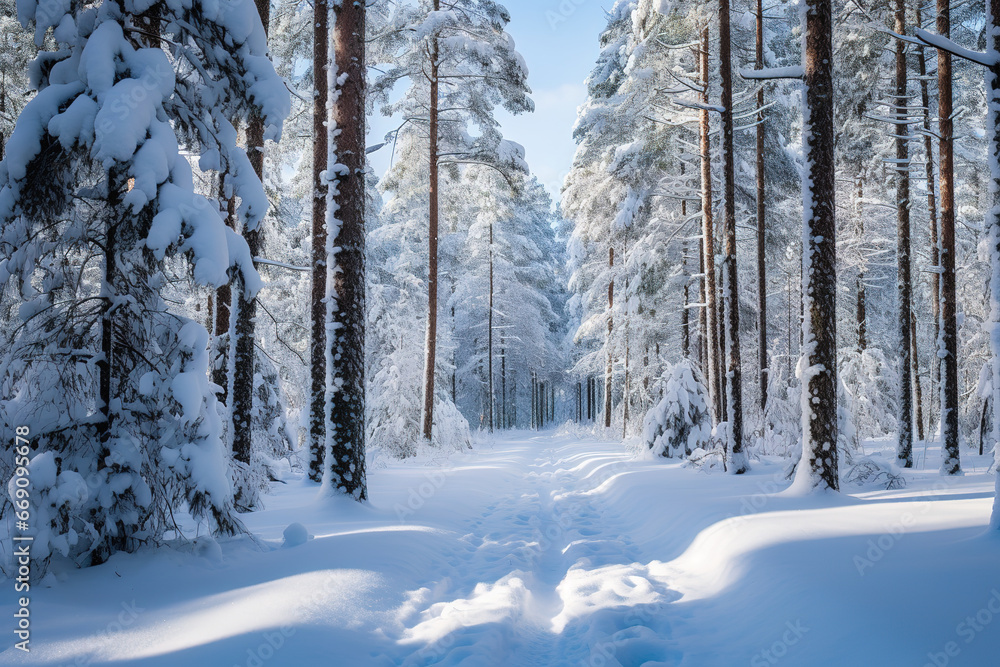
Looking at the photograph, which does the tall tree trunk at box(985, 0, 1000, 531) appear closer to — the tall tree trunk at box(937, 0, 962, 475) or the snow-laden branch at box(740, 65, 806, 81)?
the snow-laden branch at box(740, 65, 806, 81)

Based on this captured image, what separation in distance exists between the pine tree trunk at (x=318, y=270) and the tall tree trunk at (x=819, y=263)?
7.90 meters

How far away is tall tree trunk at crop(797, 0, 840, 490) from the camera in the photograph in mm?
7648

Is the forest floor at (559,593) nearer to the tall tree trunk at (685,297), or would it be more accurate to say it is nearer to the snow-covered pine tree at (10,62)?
the tall tree trunk at (685,297)

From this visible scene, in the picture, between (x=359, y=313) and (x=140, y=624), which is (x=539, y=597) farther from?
(x=359, y=313)

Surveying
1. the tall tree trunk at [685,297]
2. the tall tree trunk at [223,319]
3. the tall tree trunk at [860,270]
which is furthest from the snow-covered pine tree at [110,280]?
the tall tree trunk at [860,270]

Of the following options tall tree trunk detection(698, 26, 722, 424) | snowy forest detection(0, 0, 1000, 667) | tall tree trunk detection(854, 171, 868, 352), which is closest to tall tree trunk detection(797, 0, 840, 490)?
snowy forest detection(0, 0, 1000, 667)

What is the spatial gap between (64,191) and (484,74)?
1286 cm

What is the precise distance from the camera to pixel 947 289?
1076 centimetres

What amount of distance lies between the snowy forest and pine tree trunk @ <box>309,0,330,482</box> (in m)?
0.07

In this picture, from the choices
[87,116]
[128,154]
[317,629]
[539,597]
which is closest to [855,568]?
[539,597]

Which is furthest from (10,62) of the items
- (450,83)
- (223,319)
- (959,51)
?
(959,51)

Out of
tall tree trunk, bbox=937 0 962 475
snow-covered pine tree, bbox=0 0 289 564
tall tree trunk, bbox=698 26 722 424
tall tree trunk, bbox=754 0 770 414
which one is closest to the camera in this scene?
snow-covered pine tree, bbox=0 0 289 564

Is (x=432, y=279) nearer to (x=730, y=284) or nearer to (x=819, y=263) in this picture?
(x=730, y=284)

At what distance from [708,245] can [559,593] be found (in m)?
9.67
